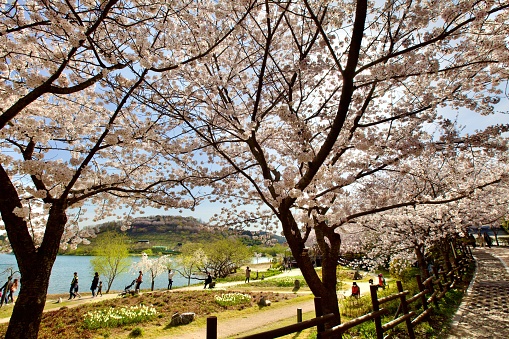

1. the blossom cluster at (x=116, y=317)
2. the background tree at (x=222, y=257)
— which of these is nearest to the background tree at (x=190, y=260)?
the background tree at (x=222, y=257)

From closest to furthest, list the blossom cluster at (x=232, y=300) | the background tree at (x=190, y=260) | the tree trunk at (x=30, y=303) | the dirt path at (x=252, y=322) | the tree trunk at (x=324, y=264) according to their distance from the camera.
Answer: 1. the tree trunk at (x=30, y=303)
2. the tree trunk at (x=324, y=264)
3. the dirt path at (x=252, y=322)
4. the blossom cluster at (x=232, y=300)
5. the background tree at (x=190, y=260)

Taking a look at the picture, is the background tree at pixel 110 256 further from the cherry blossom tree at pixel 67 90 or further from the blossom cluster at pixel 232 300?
the cherry blossom tree at pixel 67 90

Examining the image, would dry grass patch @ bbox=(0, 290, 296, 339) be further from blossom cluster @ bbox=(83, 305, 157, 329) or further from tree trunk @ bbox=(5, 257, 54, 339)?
tree trunk @ bbox=(5, 257, 54, 339)

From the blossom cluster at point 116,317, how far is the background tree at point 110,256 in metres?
15.1

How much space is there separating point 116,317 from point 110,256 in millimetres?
16973

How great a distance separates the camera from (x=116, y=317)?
30.9 feet

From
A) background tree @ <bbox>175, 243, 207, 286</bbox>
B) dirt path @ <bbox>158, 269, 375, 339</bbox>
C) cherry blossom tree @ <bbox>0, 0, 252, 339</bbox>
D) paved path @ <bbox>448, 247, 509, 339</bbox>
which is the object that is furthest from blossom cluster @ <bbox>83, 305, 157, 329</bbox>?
background tree @ <bbox>175, 243, 207, 286</bbox>

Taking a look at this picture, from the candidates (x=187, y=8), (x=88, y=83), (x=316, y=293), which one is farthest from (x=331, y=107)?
(x=88, y=83)

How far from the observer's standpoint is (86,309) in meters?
10.8

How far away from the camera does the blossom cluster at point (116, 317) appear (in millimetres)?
9000

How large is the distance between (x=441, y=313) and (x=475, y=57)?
7.19 m

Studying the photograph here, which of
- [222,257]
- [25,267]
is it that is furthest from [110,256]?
[25,267]

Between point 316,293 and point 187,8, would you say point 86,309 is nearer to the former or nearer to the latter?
point 316,293

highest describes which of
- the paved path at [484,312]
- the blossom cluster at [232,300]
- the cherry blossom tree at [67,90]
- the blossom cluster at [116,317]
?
the cherry blossom tree at [67,90]
